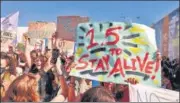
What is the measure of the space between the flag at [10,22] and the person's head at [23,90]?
611 mm

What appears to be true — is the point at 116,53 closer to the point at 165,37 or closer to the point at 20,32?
the point at 20,32

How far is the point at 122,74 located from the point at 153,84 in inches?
13.3

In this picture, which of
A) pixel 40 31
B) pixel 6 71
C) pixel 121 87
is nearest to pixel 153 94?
pixel 121 87

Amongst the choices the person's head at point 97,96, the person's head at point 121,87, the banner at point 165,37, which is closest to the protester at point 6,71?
the person's head at point 121,87

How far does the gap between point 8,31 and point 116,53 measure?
1494 millimetres

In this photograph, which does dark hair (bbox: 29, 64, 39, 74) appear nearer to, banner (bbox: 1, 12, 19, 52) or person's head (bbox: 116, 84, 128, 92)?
banner (bbox: 1, 12, 19, 52)

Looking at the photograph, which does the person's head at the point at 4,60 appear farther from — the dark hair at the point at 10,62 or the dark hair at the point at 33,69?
the dark hair at the point at 33,69

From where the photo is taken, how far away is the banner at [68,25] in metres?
4.84

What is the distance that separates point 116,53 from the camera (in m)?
4.50

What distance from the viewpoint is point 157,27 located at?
712 centimetres

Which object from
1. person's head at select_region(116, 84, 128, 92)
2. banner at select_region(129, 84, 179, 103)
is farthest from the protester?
banner at select_region(129, 84, 179, 103)

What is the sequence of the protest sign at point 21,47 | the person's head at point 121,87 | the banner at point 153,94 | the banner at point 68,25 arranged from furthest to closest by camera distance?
the protest sign at point 21,47 < the banner at point 68,25 < the person's head at point 121,87 < the banner at point 153,94

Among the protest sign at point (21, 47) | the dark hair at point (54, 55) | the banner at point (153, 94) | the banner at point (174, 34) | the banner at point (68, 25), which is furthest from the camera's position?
the banner at point (174, 34)

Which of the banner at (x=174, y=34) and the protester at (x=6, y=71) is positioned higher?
the banner at (x=174, y=34)
